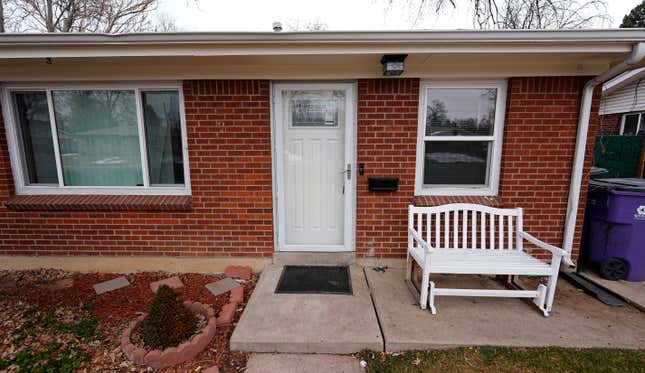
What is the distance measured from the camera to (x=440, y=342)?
7.63 ft

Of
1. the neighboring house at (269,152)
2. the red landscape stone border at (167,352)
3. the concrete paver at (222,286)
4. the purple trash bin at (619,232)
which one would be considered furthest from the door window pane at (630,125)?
the red landscape stone border at (167,352)

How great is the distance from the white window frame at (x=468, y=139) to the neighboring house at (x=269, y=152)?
2 cm

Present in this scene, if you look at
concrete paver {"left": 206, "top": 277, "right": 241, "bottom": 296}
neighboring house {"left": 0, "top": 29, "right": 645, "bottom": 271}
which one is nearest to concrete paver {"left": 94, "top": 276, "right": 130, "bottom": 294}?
neighboring house {"left": 0, "top": 29, "right": 645, "bottom": 271}

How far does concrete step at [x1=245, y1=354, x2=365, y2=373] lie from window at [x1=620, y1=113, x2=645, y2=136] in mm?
10832

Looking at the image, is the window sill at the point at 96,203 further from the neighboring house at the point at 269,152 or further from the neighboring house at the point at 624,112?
the neighboring house at the point at 624,112

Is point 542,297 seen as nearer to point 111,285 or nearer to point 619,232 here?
point 619,232

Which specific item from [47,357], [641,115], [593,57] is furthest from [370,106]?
[641,115]

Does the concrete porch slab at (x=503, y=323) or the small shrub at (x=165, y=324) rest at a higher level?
the small shrub at (x=165, y=324)

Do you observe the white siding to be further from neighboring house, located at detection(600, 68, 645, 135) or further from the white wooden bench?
the white wooden bench

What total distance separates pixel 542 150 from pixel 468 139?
82cm

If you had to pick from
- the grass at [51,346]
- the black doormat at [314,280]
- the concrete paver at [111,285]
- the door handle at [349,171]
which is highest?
the door handle at [349,171]

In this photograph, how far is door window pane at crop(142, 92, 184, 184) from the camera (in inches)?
137

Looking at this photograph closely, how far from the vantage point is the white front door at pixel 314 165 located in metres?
3.46

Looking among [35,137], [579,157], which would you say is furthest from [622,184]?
[35,137]
